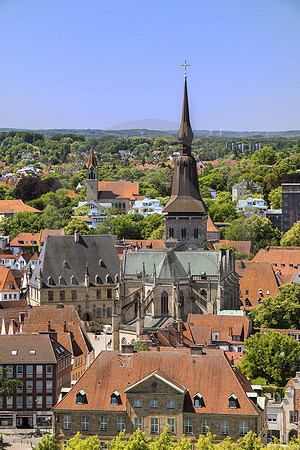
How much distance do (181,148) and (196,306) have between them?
2510 centimetres

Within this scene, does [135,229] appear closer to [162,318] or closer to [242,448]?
[162,318]

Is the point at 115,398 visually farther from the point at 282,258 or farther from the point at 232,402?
the point at 282,258

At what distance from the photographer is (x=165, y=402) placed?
6275 cm

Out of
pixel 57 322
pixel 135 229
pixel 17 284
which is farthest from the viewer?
pixel 135 229

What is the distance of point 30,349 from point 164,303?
84.2ft

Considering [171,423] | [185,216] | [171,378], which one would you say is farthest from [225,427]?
[185,216]

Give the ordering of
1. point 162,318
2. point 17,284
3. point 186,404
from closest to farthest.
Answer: point 186,404 → point 162,318 → point 17,284

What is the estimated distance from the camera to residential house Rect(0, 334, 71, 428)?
80875mm

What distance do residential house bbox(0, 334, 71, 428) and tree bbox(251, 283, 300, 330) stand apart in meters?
27.3

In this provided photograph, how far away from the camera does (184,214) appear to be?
12231 centimetres

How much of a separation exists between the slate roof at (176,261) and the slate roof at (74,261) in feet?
44.1

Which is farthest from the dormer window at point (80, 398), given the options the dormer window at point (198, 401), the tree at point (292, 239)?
the tree at point (292, 239)

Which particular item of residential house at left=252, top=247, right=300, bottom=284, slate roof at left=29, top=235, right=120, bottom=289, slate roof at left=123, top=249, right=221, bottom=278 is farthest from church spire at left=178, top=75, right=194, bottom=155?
residential house at left=252, top=247, right=300, bottom=284

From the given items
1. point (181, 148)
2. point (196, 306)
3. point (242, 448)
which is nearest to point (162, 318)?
point (196, 306)
